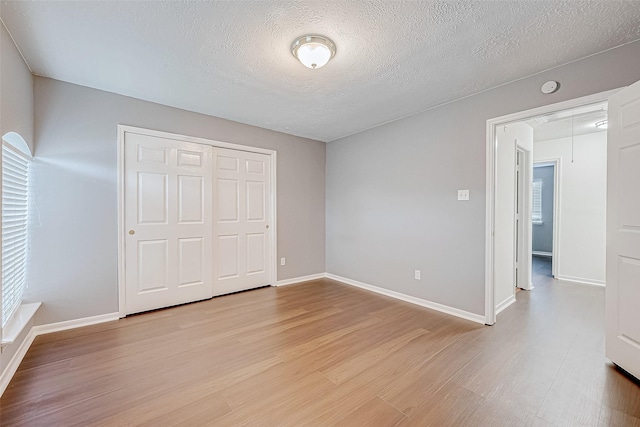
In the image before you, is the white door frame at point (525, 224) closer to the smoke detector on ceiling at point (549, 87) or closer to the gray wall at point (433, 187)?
the gray wall at point (433, 187)

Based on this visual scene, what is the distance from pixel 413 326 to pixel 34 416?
284cm

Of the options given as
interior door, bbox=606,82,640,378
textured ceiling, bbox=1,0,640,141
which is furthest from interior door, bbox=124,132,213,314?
interior door, bbox=606,82,640,378

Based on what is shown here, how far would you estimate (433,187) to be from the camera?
320 centimetres

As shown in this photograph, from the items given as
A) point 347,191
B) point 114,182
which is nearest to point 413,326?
point 347,191

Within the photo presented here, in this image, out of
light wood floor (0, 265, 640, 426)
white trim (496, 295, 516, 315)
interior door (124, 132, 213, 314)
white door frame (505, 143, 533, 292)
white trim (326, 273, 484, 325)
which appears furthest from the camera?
white door frame (505, 143, 533, 292)

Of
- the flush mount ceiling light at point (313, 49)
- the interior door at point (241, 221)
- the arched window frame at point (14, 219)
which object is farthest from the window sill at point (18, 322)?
the flush mount ceiling light at point (313, 49)

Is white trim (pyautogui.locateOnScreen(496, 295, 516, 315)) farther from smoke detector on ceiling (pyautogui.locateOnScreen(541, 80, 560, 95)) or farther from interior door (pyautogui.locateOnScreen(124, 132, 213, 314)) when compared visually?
interior door (pyautogui.locateOnScreen(124, 132, 213, 314))

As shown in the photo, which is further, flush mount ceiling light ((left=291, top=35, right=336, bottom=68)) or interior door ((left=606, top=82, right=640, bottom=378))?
flush mount ceiling light ((left=291, top=35, right=336, bottom=68))

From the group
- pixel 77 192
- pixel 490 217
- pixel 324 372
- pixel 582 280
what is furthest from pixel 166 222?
pixel 582 280

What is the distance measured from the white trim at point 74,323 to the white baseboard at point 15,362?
72 mm

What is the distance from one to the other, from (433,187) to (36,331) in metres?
4.28

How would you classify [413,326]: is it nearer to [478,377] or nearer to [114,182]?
[478,377]

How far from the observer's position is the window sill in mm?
1824

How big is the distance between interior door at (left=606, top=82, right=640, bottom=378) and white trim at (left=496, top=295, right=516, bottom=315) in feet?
3.62
